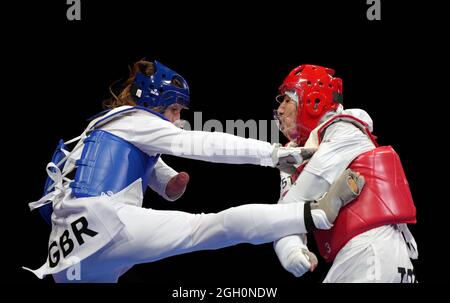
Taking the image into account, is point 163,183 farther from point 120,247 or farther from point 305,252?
point 305,252

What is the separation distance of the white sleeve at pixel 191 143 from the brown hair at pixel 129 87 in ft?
1.32

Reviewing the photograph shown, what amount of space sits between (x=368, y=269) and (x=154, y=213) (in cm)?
117

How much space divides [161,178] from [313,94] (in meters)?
1.23

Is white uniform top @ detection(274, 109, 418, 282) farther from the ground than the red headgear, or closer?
closer

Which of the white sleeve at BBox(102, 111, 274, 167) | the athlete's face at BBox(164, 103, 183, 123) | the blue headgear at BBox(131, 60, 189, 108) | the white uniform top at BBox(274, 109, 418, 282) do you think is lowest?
the white uniform top at BBox(274, 109, 418, 282)

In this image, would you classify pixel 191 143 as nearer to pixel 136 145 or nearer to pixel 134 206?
pixel 136 145

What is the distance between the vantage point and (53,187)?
3.59m

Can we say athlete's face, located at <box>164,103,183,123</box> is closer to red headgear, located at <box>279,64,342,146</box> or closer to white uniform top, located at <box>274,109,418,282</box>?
red headgear, located at <box>279,64,342,146</box>

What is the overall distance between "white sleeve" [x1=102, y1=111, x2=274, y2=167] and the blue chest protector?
0.06 metres

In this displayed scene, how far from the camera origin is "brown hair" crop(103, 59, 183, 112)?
13.1ft

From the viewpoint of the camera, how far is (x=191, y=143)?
3469mm

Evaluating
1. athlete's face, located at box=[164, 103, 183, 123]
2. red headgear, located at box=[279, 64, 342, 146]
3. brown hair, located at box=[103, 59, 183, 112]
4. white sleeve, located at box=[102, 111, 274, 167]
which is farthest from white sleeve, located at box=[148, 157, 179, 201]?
red headgear, located at box=[279, 64, 342, 146]

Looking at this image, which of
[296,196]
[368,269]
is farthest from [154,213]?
[368,269]

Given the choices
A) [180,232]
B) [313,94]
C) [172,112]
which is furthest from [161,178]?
[313,94]
